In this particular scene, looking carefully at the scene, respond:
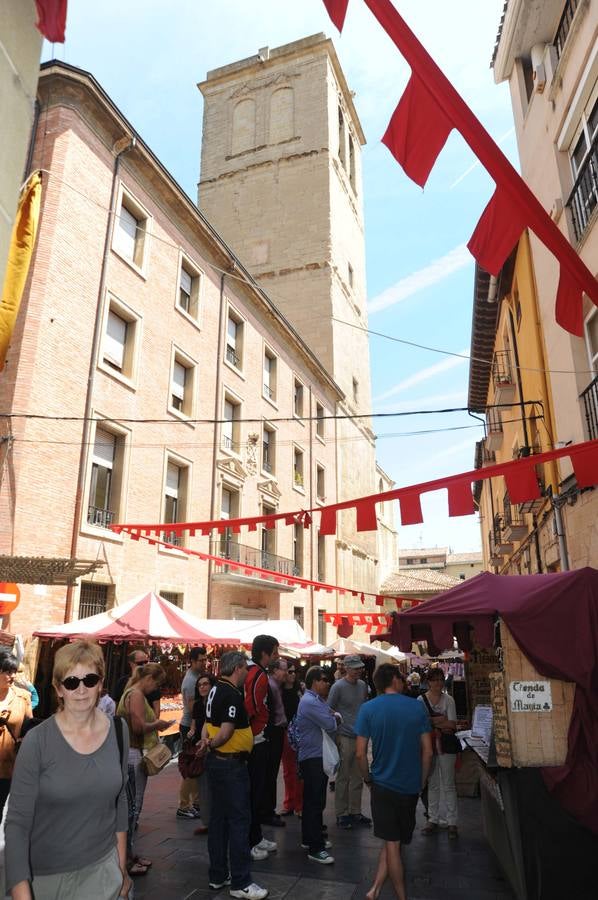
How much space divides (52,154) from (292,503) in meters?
16.1

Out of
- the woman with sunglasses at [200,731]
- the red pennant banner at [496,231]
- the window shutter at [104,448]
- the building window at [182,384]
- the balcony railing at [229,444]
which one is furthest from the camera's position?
the balcony railing at [229,444]

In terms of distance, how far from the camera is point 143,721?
18.4ft

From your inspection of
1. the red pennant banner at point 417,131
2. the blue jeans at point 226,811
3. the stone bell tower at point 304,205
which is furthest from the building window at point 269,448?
the red pennant banner at point 417,131

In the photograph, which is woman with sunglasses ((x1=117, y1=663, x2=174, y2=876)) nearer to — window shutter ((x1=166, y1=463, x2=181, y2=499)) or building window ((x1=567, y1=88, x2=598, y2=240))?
building window ((x1=567, y1=88, x2=598, y2=240))

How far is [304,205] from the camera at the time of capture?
34156 millimetres

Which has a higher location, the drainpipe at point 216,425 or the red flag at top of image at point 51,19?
the drainpipe at point 216,425

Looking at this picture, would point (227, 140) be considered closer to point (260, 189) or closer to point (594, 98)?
point (260, 189)

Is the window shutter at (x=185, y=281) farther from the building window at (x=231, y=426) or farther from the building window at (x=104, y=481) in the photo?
the building window at (x=104, y=481)

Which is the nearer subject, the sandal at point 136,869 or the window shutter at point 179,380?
the sandal at point 136,869

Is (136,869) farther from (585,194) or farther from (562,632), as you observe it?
(585,194)

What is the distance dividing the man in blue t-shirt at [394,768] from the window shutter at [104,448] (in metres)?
11.0

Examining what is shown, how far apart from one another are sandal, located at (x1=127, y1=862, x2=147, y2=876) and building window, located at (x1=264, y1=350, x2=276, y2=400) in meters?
20.5

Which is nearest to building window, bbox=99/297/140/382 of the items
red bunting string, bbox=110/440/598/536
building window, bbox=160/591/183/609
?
building window, bbox=160/591/183/609

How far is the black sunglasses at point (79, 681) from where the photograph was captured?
2785 mm
